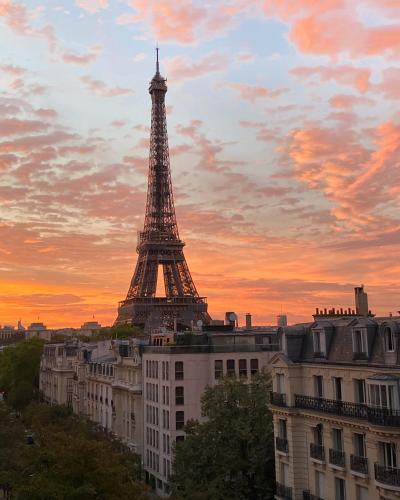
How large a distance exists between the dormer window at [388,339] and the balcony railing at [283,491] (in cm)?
1234

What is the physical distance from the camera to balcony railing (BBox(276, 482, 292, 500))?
39100mm

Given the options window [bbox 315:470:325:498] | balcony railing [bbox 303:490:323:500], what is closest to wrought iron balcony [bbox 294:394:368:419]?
window [bbox 315:470:325:498]

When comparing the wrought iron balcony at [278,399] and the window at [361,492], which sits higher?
the wrought iron balcony at [278,399]

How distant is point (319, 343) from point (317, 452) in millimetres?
6376

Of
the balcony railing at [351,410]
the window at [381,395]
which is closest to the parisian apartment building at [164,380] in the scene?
the balcony railing at [351,410]

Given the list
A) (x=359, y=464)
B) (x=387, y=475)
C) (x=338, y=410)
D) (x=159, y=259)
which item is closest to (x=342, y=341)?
(x=338, y=410)

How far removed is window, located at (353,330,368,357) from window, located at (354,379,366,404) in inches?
58.7

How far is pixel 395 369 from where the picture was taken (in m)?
30.9

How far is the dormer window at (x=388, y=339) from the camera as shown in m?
32.4

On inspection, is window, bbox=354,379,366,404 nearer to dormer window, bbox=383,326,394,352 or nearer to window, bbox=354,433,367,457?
window, bbox=354,433,367,457

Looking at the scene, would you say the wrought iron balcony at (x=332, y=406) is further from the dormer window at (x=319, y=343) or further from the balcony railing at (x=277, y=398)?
the dormer window at (x=319, y=343)

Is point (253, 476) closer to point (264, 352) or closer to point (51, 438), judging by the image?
point (51, 438)

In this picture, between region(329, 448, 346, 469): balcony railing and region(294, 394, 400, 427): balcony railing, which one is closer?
region(294, 394, 400, 427): balcony railing

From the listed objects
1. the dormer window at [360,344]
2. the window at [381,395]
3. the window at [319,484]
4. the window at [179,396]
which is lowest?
the window at [319,484]
